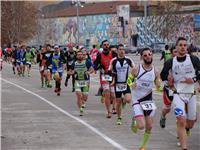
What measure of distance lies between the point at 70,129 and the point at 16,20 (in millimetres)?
95829

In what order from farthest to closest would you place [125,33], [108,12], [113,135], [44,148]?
1. [108,12]
2. [125,33]
3. [113,135]
4. [44,148]

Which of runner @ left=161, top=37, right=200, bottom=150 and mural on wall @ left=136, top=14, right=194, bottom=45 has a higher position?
runner @ left=161, top=37, right=200, bottom=150

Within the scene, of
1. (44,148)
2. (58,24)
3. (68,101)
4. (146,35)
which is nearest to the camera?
(44,148)

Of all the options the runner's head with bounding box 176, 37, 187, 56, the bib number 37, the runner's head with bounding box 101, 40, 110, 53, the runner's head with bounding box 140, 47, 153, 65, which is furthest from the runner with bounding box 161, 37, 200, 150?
the runner's head with bounding box 101, 40, 110, 53

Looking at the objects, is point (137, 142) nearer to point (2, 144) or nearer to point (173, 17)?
point (2, 144)

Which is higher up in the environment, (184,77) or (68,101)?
(184,77)

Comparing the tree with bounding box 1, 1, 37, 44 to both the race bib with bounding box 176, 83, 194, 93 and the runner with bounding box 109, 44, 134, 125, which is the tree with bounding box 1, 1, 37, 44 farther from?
the race bib with bounding box 176, 83, 194, 93

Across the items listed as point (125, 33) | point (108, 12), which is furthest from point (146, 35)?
point (108, 12)

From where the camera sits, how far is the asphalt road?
33.3 ft

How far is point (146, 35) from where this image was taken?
93.5 metres

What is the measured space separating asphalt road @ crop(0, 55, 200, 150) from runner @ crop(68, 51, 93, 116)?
1.41ft

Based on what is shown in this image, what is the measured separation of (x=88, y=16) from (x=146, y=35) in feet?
75.5

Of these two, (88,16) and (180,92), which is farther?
(88,16)

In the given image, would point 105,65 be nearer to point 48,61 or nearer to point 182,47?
point 182,47
